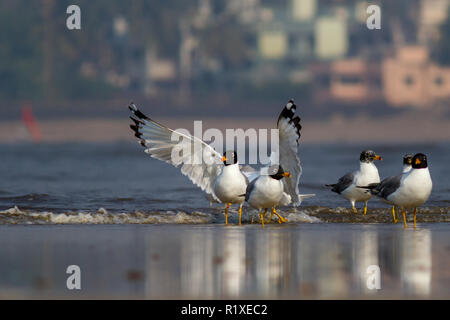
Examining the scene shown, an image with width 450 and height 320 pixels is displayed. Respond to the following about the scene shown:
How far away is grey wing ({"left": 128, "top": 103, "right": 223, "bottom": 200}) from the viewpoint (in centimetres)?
1338

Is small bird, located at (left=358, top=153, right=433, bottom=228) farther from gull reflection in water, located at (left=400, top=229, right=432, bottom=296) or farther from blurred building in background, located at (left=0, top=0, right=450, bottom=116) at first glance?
blurred building in background, located at (left=0, top=0, right=450, bottom=116)

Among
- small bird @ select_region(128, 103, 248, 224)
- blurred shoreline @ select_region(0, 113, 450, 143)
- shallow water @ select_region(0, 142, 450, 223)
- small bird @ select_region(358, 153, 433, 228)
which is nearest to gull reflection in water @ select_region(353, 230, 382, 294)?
small bird @ select_region(358, 153, 433, 228)

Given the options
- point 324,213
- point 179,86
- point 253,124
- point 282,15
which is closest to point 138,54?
point 179,86

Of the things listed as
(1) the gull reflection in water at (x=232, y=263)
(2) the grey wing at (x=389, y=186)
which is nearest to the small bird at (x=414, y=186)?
(2) the grey wing at (x=389, y=186)

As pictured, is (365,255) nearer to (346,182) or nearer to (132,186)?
(346,182)

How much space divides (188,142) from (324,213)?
2.54 m

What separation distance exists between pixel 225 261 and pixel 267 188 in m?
3.10

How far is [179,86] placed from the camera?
96750 millimetres

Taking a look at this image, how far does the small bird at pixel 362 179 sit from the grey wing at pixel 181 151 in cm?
173

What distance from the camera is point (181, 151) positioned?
13453mm

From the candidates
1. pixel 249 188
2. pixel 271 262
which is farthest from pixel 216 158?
pixel 271 262

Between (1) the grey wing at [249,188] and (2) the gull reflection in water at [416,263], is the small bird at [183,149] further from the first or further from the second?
(2) the gull reflection in water at [416,263]

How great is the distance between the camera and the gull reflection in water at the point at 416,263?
768cm

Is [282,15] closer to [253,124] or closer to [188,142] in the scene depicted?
[253,124]
